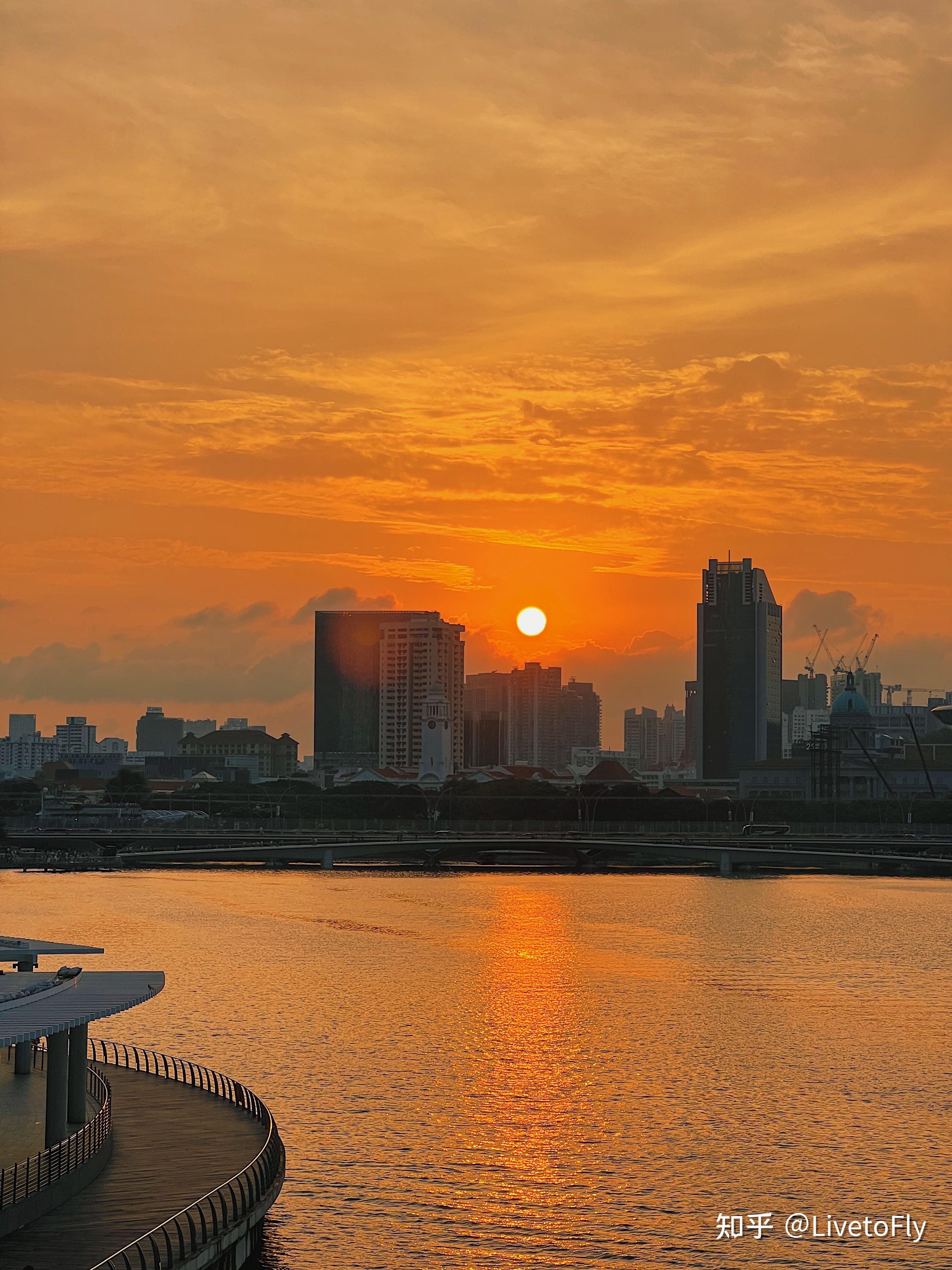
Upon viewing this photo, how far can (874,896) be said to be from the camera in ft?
452

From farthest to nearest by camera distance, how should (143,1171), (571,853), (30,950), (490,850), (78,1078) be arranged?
(571,853) < (490,850) < (30,950) < (78,1078) < (143,1171)

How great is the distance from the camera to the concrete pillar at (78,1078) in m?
35.0

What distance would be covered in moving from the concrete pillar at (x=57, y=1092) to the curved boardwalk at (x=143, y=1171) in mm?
1281

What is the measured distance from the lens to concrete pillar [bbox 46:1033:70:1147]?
32969mm

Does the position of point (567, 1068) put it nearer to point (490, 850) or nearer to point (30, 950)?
point (30, 950)

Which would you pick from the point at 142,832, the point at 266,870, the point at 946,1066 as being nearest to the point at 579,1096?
the point at 946,1066

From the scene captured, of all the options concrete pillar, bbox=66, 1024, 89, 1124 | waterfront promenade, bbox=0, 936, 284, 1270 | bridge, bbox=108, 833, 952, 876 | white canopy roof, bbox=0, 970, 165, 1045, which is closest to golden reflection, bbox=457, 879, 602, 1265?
waterfront promenade, bbox=0, 936, 284, 1270

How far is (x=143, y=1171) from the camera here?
3306 centimetres

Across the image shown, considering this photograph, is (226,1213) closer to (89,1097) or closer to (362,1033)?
(89,1097)

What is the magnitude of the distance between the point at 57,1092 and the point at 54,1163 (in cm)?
203

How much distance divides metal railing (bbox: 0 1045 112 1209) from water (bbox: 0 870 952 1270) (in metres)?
4.84

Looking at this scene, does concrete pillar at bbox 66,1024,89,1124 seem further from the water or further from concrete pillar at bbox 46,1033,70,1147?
the water

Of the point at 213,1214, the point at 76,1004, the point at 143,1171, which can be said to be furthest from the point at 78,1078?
the point at 213,1214

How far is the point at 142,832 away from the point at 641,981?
123 m
